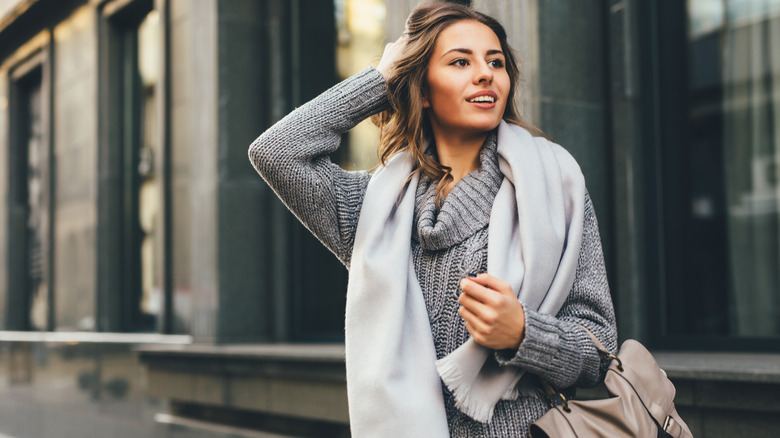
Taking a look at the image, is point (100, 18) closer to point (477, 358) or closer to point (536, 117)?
point (536, 117)

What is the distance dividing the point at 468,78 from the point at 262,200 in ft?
17.1

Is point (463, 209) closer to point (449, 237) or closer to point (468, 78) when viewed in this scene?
point (449, 237)

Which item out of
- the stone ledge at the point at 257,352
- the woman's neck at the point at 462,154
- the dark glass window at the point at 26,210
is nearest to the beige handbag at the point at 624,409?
the woman's neck at the point at 462,154

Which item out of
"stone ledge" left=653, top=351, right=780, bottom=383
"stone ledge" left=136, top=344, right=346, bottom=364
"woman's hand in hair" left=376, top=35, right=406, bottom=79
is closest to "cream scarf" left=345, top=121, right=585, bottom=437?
"woman's hand in hair" left=376, top=35, right=406, bottom=79

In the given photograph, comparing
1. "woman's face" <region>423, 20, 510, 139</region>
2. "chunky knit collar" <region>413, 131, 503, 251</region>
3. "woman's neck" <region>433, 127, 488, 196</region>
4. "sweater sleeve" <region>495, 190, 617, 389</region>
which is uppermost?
"woman's face" <region>423, 20, 510, 139</region>

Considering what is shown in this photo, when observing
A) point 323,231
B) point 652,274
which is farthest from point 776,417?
point 323,231

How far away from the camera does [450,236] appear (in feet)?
7.13

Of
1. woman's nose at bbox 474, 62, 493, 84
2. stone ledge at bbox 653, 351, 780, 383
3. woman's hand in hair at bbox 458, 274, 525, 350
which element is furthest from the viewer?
stone ledge at bbox 653, 351, 780, 383

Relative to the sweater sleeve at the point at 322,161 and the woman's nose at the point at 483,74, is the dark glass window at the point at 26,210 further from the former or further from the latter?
the woman's nose at the point at 483,74

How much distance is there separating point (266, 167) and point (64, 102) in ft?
32.9

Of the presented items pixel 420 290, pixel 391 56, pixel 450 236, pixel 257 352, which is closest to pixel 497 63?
pixel 391 56

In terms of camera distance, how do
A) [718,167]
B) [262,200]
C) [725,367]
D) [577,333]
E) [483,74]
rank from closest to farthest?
1. [577,333]
2. [483,74]
3. [725,367]
4. [718,167]
5. [262,200]

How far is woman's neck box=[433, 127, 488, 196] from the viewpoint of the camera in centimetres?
233

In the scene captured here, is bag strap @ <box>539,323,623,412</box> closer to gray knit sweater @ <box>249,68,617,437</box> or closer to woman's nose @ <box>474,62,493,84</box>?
gray knit sweater @ <box>249,68,617,437</box>
